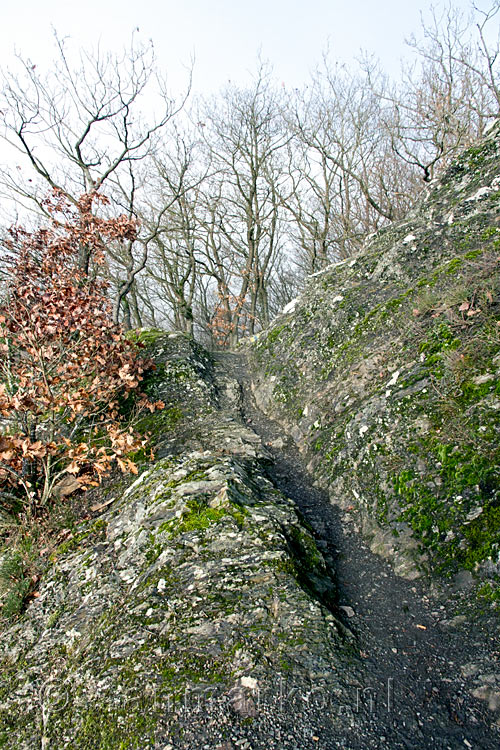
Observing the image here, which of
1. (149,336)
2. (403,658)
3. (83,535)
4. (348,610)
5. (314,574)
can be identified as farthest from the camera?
(149,336)

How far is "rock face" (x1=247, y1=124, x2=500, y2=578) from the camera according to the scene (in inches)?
122

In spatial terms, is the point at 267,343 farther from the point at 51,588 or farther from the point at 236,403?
the point at 51,588

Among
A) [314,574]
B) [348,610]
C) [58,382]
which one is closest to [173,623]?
[314,574]

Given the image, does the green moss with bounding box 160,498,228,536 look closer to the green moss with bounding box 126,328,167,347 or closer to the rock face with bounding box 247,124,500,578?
the rock face with bounding box 247,124,500,578

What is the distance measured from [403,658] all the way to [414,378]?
2682 millimetres

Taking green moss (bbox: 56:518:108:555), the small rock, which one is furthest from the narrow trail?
green moss (bbox: 56:518:108:555)

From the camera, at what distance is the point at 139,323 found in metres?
23.3

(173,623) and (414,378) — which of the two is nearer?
(173,623)

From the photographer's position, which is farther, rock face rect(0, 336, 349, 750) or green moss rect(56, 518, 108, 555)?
green moss rect(56, 518, 108, 555)

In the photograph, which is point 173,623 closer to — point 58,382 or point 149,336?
point 58,382

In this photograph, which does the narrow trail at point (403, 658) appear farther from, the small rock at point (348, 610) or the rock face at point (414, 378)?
the rock face at point (414, 378)

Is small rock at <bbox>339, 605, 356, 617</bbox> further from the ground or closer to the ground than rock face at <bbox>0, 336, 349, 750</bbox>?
closer to the ground

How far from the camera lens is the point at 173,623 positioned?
2.59 m

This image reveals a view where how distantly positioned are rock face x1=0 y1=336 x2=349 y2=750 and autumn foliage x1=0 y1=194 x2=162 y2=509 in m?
1.00
